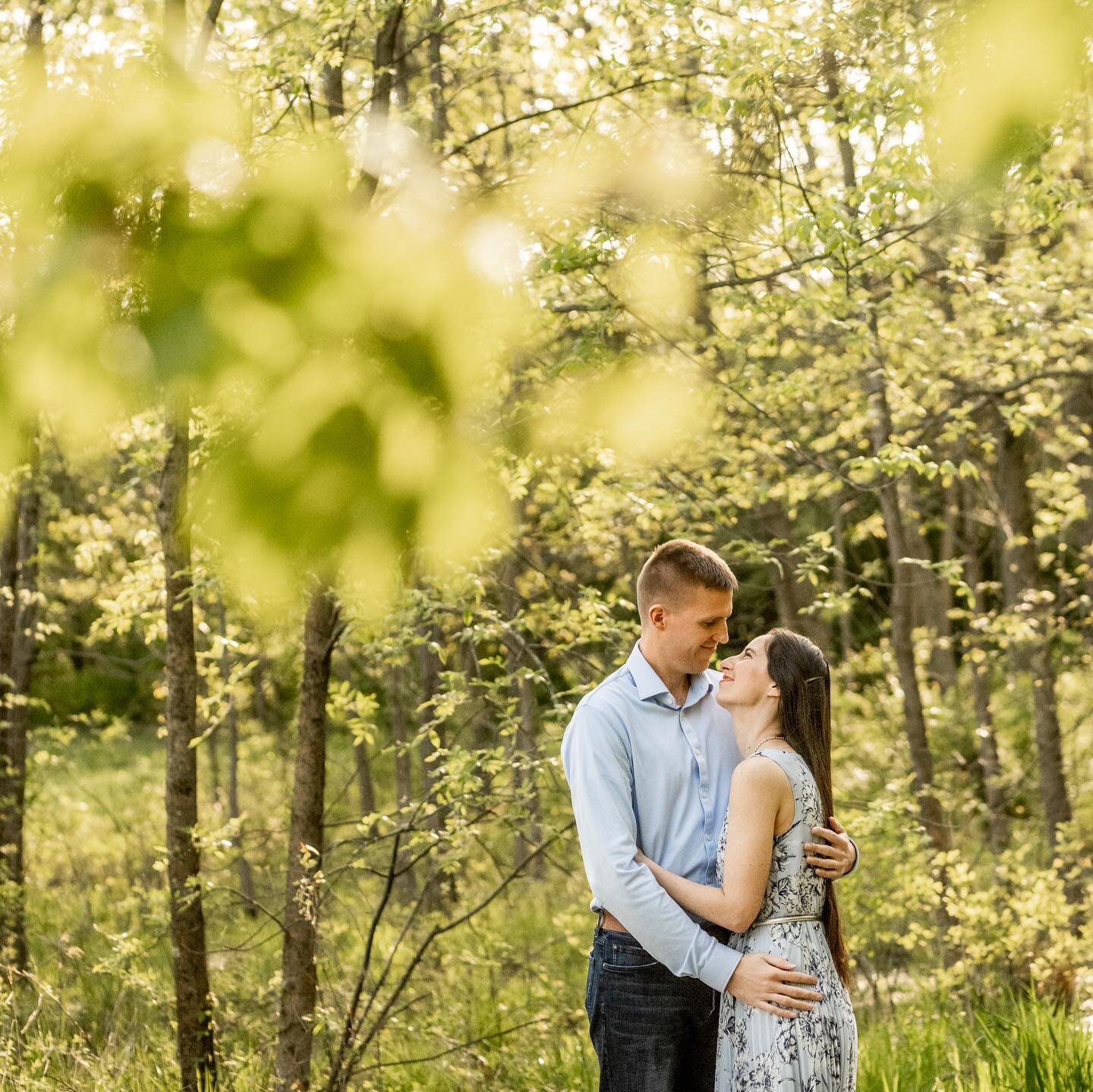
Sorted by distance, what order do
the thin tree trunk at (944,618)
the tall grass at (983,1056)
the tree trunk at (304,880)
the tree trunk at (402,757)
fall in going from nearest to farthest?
the tall grass at (983,1056) < the tree trunk at (304,880) < the tree trunk at (402,757) < the thin tree trunk at (944,618)

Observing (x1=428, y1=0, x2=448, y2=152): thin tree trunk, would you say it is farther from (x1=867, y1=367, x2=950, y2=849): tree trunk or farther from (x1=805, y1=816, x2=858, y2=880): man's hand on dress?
(x1=867, y1=367, x2=950, y2=849): tree trunk

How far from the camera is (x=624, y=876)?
2391mm

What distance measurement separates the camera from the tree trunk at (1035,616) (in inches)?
344

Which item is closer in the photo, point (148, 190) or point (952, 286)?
point (148, 190)

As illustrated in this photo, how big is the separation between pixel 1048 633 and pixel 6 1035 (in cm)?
705

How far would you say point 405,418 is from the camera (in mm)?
820

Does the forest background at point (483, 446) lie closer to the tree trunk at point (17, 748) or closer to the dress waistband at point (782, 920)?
the tree trunk at point (17, 748)

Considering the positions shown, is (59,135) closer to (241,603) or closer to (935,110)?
(241,603)

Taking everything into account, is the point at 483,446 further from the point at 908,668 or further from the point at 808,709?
the point at 908,668

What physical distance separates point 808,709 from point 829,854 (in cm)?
31

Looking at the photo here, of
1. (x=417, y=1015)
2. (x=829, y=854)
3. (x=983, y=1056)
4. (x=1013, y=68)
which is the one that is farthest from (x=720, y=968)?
(x=417, y=1015)

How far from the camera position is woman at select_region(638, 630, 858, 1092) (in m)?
2.43

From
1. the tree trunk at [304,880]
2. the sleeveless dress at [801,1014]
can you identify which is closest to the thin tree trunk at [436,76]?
the tree trunk at [304,880]

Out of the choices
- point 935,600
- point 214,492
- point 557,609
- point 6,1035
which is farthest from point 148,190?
point 935,600
